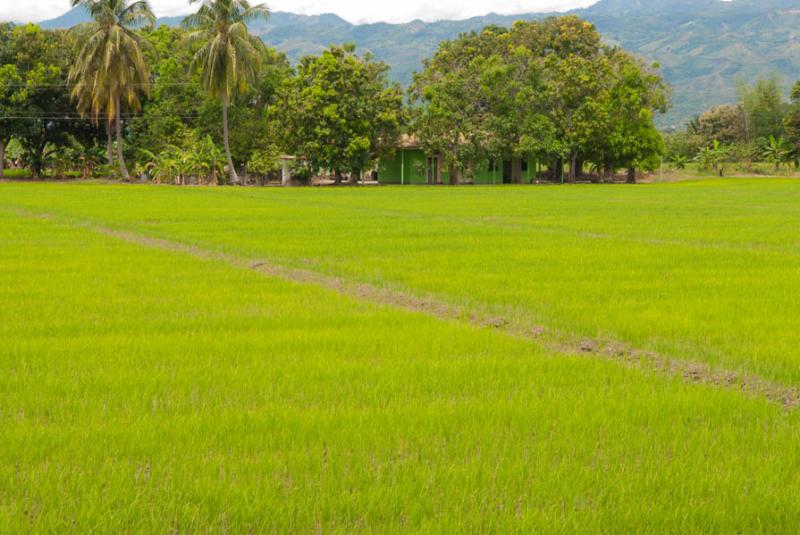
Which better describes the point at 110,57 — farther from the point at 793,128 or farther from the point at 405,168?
the point at 793,128

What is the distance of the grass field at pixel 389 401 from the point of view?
360cm

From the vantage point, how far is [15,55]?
52.8m

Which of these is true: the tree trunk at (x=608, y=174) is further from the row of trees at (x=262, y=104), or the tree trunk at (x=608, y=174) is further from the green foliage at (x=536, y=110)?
the row of trees at (x=262, y=104)

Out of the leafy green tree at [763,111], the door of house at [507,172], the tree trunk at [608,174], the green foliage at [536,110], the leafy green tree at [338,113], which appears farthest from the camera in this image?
the leafy green tree at [763,111]

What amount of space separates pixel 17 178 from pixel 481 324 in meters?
54.2

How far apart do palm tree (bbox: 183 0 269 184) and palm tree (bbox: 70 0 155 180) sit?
296 cm

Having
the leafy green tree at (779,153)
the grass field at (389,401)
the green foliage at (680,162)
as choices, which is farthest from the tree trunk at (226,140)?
the leafy green tree at (779,153)

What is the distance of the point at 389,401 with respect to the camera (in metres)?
5.18

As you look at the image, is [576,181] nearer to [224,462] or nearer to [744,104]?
[744,104]

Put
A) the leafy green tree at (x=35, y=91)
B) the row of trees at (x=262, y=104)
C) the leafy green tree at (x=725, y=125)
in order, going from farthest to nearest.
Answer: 1. the leafy green tree at (x=725, y=125)
2. the leafy green tree at (x=35, y=91)
3. the row of trees at (x=262, y=104)

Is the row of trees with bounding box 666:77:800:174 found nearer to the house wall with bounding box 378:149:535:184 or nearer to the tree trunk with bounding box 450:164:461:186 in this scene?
A: the house wall with bounding box 378:149:535:184

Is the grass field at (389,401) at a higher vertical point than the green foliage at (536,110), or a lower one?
lower

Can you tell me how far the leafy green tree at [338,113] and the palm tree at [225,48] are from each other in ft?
10.4

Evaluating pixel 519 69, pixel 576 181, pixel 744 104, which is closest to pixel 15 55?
pixel 519 69
